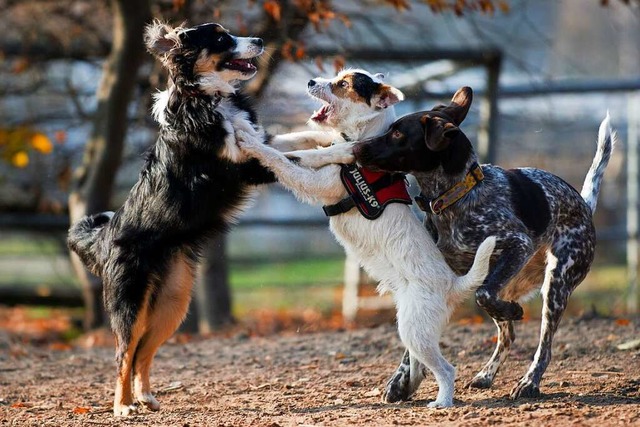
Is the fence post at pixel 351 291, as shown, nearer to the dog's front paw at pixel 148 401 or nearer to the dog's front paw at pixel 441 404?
the dog's front paw at pixel 148 401

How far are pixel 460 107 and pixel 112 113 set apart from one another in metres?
4.60

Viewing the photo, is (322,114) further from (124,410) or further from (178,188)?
(124,410)

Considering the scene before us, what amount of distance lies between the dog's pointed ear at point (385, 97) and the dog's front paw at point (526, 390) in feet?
5.51

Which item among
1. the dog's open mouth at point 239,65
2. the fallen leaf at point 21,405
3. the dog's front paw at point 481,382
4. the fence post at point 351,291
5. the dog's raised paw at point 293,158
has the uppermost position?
the dog's open mouth at point 239,65

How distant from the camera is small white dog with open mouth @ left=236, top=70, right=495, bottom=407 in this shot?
5.11 m

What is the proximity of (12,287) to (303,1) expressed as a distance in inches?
244

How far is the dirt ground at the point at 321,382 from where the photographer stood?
194 inches

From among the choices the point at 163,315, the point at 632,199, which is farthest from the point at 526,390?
the point at 632,199

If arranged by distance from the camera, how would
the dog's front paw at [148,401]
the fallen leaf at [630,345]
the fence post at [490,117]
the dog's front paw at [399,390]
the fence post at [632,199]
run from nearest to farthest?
1. the dog's front paw at [399,390]
2. the dog's front paw at [148,401]
3. the fallen leaf at [630,345]
4. the fence post at [490,117]
5. the fence post at [632,199]

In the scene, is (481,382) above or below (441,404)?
below

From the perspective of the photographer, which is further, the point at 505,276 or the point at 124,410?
the point at 124,410

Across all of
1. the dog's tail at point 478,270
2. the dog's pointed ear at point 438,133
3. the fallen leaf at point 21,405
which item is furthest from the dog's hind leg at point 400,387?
the fallen leaf at point 21,405

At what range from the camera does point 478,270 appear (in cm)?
503

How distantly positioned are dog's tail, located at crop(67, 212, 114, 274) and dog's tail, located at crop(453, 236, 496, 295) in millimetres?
2219
